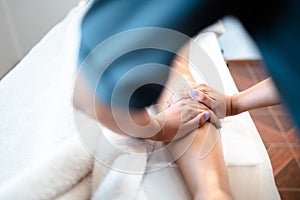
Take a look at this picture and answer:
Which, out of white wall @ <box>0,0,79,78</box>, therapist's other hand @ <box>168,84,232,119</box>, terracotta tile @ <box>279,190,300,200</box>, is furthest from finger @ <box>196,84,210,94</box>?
white wall @ <box>0,0,79,78</box>

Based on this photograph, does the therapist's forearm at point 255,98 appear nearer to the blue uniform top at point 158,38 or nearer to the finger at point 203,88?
the finger at point 203,88

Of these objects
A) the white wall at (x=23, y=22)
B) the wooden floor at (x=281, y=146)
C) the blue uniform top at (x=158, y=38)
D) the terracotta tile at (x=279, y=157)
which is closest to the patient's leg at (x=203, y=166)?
the blue uniform top at (x=158, y=38)

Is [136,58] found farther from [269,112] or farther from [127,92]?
[269,112]

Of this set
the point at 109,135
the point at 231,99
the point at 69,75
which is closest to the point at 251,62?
the point at 231,99

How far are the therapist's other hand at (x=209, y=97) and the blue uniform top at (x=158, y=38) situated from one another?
406 mm

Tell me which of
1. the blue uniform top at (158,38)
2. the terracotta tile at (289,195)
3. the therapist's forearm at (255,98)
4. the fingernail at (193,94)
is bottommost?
the terracotta tile at (289,195)

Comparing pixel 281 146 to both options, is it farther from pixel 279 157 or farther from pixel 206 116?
pixel 206 116

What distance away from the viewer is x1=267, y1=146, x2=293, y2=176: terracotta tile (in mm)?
1281

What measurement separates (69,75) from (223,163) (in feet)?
1.54

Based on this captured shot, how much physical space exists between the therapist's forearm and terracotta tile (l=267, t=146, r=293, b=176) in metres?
0.56

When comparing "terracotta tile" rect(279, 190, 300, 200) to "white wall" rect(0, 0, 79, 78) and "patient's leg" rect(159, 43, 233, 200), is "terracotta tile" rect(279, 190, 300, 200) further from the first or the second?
"white wall" rect(0, 0, 79, 78)

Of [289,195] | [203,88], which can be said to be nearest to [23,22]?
[203,88]

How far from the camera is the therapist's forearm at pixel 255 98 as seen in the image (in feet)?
2.51

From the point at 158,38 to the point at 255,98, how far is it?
498mm
